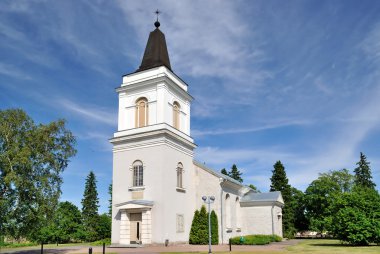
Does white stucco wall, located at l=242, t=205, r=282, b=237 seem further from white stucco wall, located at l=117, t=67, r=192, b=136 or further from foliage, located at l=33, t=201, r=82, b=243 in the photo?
foliage, located at l=33, t=201, r=82, b=243

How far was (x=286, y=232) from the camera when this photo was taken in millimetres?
53625

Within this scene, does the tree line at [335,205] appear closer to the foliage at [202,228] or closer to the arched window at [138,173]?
the foliage at [202,228]

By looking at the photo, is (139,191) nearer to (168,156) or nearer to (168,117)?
(168,156)

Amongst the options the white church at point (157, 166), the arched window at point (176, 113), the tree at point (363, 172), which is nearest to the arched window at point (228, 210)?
the white church at point (157, 166)

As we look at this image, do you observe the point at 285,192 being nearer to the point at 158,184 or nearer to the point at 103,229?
the point at 103,229

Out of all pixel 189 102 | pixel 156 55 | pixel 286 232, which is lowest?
pixel 286 232

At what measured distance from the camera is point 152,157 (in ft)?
103

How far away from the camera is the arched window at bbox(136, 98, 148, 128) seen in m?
33.4

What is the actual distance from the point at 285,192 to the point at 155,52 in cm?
3359

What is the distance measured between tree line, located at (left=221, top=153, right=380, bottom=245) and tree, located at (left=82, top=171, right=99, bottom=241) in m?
25.1

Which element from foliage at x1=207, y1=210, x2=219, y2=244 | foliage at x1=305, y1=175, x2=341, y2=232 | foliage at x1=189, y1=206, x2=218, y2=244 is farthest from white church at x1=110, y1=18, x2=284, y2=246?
foliage at x1=305, y1=175, x2=341, y2=232

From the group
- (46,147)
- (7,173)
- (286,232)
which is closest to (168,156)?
(46,147)

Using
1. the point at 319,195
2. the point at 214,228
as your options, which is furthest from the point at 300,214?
the point at 214,228

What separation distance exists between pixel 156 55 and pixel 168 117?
6.97 meters
